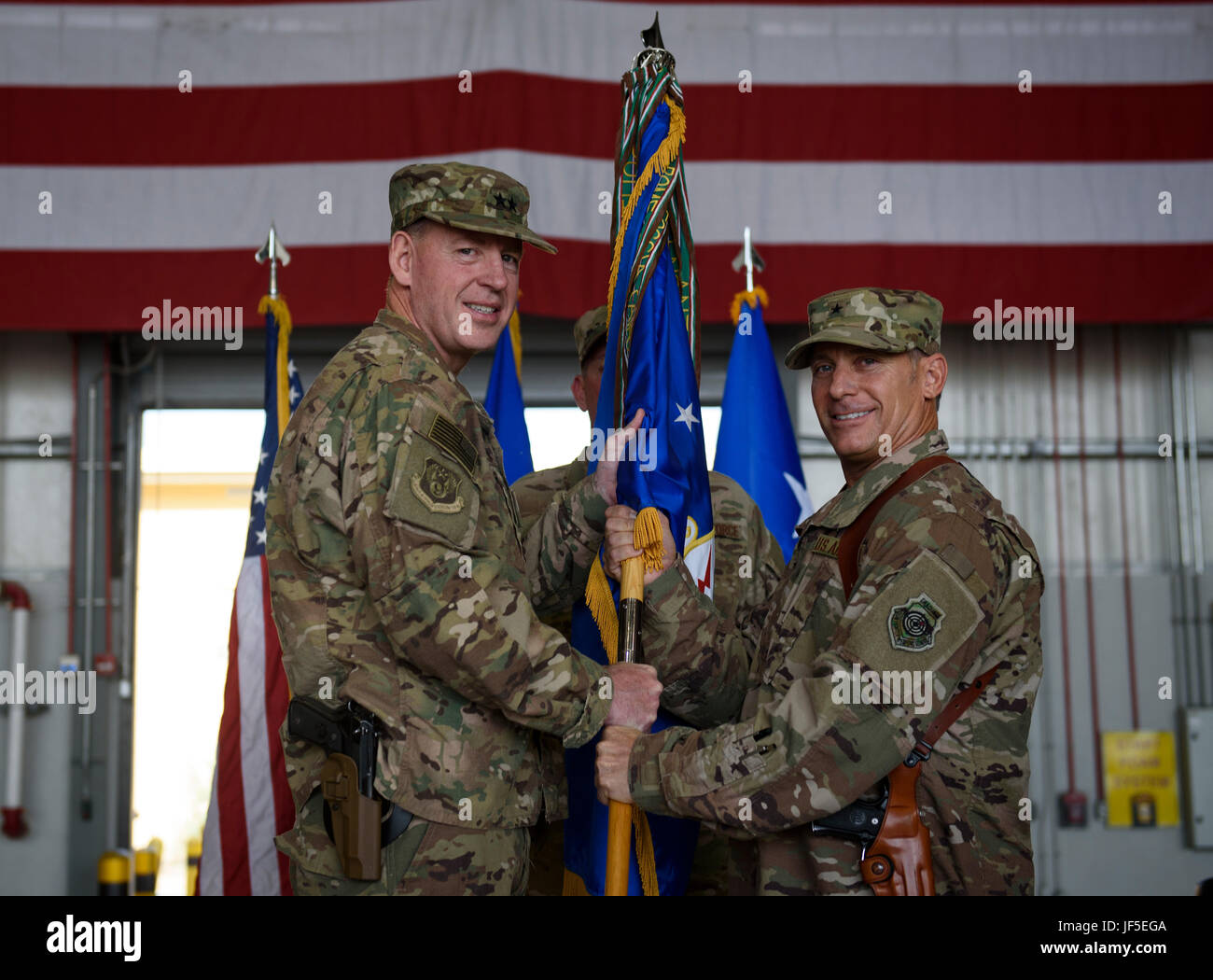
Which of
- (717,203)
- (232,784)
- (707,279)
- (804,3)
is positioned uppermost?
(804,3)

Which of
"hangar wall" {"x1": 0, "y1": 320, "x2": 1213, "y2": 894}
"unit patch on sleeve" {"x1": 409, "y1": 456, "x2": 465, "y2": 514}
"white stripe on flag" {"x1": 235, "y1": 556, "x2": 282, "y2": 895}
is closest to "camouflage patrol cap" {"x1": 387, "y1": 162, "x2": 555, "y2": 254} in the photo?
"unit patch on sleeve" {"x1": 409, "y1": 456, "x2": 465, "y2": 514}

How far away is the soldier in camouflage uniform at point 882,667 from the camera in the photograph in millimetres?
1769

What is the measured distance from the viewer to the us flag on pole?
11.7 ft

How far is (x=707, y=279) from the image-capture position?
15.0 ft

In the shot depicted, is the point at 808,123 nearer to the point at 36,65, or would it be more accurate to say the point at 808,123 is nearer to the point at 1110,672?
the point at 1110,672

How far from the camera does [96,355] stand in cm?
506

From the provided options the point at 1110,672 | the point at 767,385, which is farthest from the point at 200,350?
the point at 1110,672

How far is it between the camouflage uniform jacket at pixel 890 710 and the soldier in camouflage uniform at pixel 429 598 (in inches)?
9.8

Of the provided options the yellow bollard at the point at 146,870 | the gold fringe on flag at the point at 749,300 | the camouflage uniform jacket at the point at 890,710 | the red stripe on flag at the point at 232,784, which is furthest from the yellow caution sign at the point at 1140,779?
the yellow bollard at the point at 146,870

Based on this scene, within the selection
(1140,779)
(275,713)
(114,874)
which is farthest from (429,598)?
(1140,779)

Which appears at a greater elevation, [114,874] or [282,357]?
[282,357]

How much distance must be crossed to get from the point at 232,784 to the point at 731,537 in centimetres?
184

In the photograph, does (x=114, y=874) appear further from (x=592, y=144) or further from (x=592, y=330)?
(x=592, y=144)

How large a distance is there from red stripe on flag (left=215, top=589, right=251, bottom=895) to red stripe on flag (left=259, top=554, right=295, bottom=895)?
100mm
